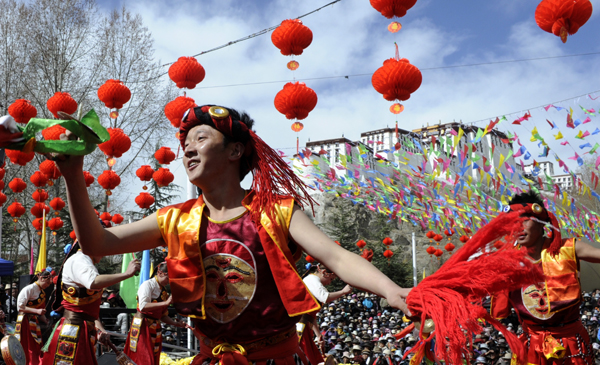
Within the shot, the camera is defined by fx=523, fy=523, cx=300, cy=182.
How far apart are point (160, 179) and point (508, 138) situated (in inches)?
261

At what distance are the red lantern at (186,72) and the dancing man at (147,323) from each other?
2.81 meters

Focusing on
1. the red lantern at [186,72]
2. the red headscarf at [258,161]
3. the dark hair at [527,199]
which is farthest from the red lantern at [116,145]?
the red headscarf at [258,161]

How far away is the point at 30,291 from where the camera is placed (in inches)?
280

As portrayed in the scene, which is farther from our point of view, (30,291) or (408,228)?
(408,228)

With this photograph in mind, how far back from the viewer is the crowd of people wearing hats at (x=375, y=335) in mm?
9961

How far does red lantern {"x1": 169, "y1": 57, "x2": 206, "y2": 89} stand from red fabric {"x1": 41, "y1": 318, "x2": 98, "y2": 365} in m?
4.11

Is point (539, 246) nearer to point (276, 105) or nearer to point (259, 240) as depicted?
point (259, 240)

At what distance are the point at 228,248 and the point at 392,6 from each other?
4.48m

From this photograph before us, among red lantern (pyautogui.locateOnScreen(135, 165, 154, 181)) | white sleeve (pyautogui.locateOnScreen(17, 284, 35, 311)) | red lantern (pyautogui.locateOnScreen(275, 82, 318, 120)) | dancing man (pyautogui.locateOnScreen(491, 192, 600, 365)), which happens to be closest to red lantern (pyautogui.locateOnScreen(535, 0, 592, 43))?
dancing man (pyautogui.locateOnScreen(491, 192, 600, 365))

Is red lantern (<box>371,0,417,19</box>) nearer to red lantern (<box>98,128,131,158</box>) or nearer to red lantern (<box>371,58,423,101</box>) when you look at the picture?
red lantern (<box>371,58,423,101</box>)

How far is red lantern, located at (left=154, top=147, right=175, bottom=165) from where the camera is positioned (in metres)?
9.89

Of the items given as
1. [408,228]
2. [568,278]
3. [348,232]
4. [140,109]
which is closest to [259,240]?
[568,278]

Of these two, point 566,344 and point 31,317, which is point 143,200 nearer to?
point 31,317

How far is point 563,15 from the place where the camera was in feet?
15.6
